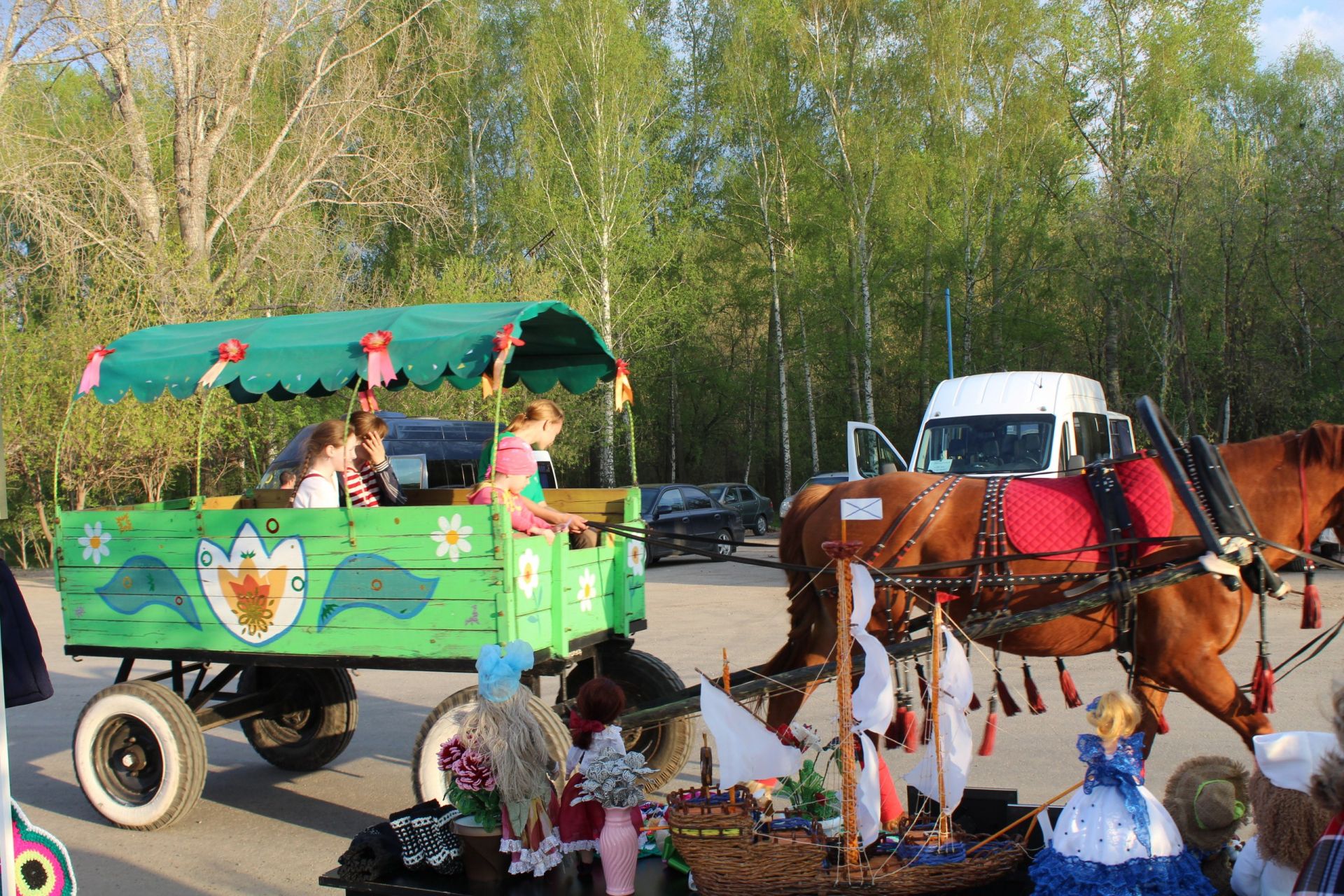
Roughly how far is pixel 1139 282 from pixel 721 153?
13.6 m

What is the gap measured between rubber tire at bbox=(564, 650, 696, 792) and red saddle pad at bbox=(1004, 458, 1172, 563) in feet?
6.74

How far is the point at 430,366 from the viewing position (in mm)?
4973

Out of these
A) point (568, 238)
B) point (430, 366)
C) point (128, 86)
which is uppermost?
point (128, 86)

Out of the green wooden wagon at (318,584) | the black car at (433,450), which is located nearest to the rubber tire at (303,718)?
the green wooden wagon at (318,584)

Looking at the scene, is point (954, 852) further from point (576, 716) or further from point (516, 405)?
point (516, 405)

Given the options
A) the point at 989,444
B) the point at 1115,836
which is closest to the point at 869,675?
the point at 1115,836

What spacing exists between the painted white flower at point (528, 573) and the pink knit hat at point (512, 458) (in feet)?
1.84

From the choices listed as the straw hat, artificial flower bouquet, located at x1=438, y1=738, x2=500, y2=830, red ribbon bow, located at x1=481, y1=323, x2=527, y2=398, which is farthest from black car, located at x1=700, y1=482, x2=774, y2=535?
the straw hat

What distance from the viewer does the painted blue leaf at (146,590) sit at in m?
5.59

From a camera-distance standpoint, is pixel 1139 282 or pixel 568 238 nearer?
pixel 1139 282

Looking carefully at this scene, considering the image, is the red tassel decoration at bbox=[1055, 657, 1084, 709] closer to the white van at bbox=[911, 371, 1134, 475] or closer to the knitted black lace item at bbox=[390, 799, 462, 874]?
the knitted black lace item at bbox=[390, 799, 462, 874]

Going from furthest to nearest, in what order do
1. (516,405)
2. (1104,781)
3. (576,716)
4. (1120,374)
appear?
(1120,374), (516,405), (576,716), (1104,781)

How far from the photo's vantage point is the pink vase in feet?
11.6

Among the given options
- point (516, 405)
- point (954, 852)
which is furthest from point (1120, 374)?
point (954, 852)
